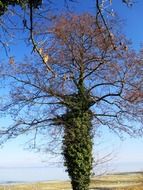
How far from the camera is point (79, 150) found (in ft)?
90.6

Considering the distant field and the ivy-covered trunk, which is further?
the distant field

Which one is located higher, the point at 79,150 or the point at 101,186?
the point at 79,150

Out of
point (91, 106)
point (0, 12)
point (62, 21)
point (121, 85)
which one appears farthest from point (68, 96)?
point (0, 12)

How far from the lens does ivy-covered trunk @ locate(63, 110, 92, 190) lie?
27.5 meters

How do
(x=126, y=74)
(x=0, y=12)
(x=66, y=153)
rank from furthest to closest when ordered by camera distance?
(x=126, y=74)
(x=66, y=153)
(x=0, y=12)

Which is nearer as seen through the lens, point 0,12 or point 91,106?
point 0,12

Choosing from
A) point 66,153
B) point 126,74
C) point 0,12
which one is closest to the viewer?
point 0,12

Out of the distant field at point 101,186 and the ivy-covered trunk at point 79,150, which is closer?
the ivy-covered trunk at point 79,150

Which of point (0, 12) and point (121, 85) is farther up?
point (121, 85)

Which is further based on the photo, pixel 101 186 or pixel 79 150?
pixel 101 186

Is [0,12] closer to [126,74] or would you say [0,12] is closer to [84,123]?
[84,123]

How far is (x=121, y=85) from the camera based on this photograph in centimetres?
2931

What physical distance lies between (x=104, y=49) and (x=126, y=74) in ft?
6.53

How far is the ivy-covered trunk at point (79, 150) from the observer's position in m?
27.5
